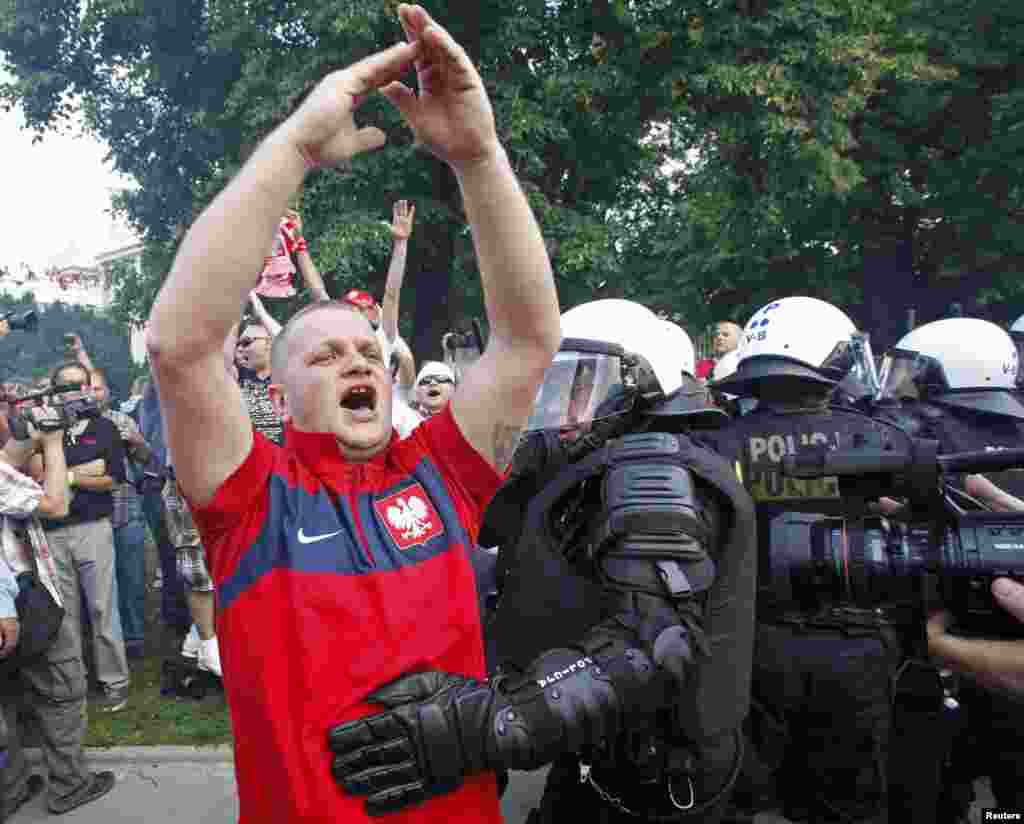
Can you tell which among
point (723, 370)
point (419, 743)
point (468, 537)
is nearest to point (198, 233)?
point (468, 537)

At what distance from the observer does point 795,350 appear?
337 cm

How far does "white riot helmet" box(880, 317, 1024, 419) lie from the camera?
412 cm

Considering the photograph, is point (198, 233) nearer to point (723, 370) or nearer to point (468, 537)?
point (468, 537)

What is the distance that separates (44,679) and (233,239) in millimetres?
3506

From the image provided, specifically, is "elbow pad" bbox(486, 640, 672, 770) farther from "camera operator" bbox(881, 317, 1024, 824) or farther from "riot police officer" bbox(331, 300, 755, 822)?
"camera operator" bbox(881, 317, 1024, 824)

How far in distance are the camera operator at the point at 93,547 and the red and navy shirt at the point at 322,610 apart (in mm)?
3924

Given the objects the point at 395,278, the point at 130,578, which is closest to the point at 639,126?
the point at 395,278

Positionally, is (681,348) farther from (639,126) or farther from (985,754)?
(639,126)

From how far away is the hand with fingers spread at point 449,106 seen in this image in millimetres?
1586

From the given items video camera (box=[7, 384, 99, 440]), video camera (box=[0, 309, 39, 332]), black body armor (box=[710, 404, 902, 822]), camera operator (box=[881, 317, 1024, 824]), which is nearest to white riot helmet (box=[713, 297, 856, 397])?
black body armor (box=[710, 404, 902, 822])

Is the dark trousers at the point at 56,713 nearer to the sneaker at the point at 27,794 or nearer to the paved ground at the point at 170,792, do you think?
the sneaker at the point at 27,794

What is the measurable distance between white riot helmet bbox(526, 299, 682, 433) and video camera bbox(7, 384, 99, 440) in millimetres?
2932

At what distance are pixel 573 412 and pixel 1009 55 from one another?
1273cm

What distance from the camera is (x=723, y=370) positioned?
5.44 metres
